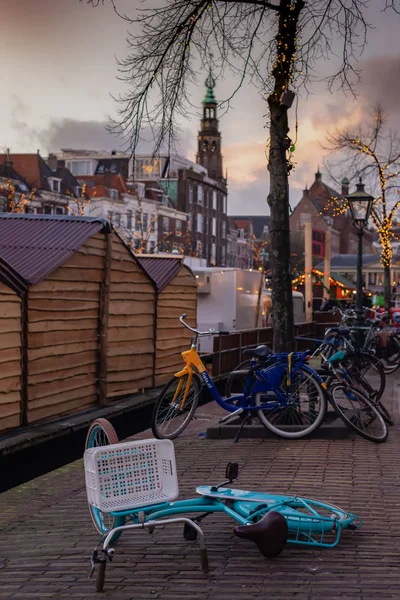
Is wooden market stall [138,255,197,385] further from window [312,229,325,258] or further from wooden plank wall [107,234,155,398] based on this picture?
window [312,229,325,258]

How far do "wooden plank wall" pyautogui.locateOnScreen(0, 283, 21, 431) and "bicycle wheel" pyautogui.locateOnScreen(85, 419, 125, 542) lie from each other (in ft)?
12.9

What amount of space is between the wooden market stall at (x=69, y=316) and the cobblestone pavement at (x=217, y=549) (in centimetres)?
255

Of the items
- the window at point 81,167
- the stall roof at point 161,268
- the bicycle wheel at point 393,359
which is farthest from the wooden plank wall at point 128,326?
the window at point 81,167

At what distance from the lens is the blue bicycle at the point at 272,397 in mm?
8859

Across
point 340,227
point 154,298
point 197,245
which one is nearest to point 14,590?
point 154,298

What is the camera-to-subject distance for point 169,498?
5.31 m

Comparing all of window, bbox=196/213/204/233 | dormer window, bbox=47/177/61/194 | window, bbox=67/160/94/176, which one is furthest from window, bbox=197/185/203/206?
dormer window, bbox=47/177/61/194

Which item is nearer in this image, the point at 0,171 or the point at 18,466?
the point at 18,466

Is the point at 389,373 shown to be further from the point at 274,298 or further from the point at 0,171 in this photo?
the point at 0,171

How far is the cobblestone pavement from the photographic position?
14.9 ft

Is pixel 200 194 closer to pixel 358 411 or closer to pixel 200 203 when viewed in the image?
pixel 200 203

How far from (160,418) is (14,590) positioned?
4.66 m

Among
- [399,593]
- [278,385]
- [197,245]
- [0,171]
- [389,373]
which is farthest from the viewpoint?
[197,245]

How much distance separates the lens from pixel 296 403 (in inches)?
352
